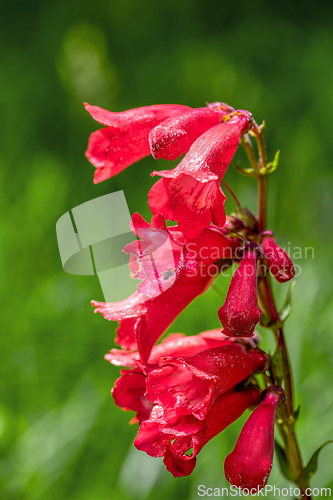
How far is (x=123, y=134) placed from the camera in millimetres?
899

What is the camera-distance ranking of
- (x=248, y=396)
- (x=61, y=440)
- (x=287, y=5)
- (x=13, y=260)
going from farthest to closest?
(x=287, y=5) < (x=13, y=260) < (x=61, y=440) < (x=248, y=396)

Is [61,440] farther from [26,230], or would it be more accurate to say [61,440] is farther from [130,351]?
[26,230]

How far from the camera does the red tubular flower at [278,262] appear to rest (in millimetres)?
803

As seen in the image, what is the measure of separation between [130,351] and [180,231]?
28 cm

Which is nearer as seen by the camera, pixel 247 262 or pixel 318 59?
pixel 247 262

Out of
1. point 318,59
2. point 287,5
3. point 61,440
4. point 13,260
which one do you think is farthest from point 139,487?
point 287,5

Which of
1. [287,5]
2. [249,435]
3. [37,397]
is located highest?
[287,5]

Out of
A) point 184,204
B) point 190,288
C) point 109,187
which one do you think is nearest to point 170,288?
point 190,288

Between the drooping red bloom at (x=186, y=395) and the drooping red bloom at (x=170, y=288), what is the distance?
0.18ft

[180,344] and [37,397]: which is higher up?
[180,344]

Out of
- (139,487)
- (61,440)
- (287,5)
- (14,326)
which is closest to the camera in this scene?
(139,487)

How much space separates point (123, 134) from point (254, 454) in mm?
498

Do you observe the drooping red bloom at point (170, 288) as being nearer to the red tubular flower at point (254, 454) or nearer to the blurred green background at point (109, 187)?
the red tubular flower at point (254, 454)

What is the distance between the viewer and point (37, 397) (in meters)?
1.60
